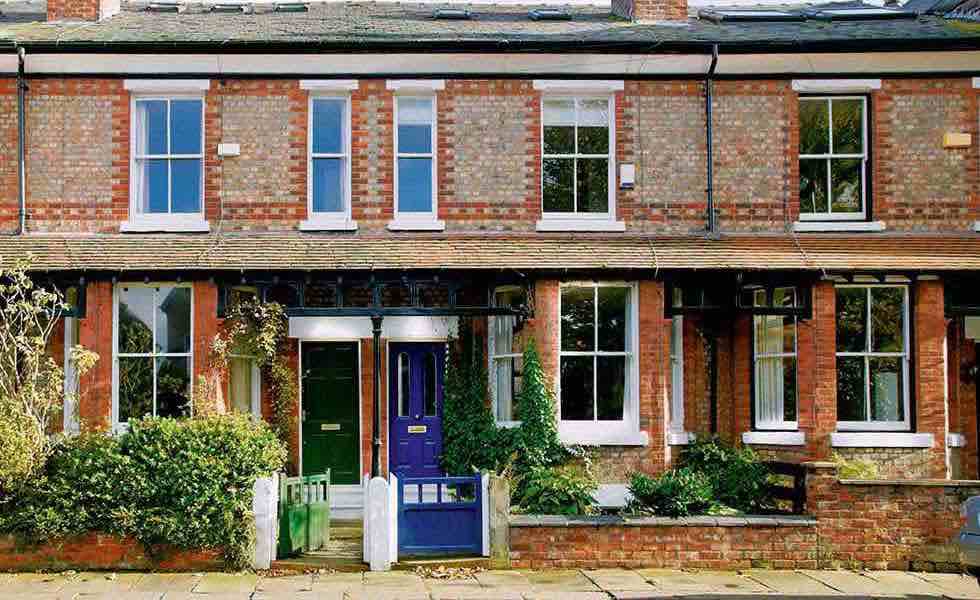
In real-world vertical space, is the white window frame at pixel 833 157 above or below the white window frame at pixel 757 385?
above

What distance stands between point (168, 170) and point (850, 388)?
10271mm

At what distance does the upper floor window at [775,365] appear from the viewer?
1700 cm

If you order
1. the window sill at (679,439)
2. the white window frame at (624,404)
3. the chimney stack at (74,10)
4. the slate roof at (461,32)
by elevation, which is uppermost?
the chimney stack at (74,10)

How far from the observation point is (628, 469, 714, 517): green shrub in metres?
14.3

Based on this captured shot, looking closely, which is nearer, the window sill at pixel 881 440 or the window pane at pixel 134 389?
the window sill at pixel 881 440

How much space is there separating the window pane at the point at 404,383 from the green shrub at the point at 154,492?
158 inches

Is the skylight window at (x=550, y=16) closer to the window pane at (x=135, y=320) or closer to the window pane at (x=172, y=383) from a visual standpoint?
the window pane at (x=135, y=320)

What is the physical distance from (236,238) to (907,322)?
951 centimetres

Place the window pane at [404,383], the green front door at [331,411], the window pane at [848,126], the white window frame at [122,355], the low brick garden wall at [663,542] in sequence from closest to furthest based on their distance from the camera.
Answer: the low brick garden wall at [663,542] < the white window frame at [122,355] < the window pane at [848,126] < the green front door at [331,411] < the window pane at [404,383]

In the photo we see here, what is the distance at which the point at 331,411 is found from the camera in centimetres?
1789

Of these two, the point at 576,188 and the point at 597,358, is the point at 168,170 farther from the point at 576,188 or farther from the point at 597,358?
the point at 597,358

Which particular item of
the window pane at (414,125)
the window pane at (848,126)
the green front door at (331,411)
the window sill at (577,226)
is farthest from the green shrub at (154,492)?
the window pane at (848,126)

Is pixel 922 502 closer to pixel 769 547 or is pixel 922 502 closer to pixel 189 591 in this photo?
pixel 769 547

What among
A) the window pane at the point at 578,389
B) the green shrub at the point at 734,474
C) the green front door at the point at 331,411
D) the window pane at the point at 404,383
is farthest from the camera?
the window pane at the point at 404,383
